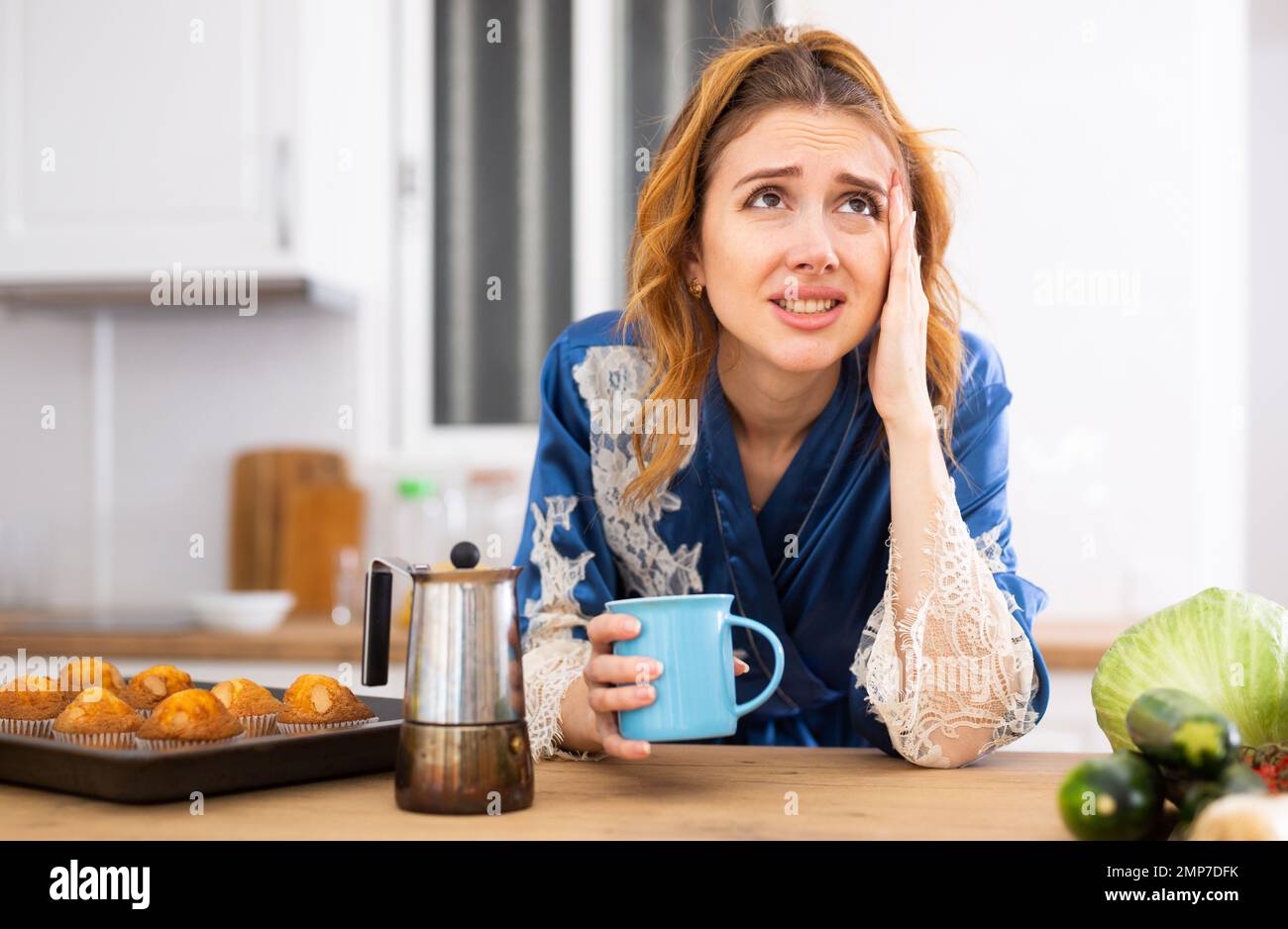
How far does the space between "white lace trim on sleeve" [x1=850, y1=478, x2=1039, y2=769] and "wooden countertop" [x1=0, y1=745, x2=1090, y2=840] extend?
0.05 m

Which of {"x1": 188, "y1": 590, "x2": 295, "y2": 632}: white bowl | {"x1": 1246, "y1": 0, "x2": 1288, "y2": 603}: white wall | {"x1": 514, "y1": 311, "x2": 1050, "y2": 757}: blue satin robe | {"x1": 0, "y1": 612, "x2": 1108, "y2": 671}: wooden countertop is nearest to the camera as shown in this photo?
{"x1": 514, "y1": 311, "x2": 1050, "y2": 757}: blue satin robe

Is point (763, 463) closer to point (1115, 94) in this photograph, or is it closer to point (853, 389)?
point (853, 389)

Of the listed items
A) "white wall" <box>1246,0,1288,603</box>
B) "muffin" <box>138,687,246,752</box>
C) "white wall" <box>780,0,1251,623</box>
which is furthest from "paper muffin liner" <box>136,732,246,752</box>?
"white wall" <box>1246,0,1288,603</box>

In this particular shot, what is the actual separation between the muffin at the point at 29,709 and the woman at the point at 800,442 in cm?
43

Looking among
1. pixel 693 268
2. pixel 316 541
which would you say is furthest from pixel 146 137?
pixel 693 268

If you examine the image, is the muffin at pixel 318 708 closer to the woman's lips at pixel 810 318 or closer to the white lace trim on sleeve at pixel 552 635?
the white lace trim on sleeve at pixel 552 635

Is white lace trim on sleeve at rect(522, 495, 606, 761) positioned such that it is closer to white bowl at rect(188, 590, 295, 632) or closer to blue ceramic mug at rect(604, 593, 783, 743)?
blue ceramic mug at rect(604, 593, 783, 743)

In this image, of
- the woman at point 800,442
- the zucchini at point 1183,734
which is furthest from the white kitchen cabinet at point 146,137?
the zucchini at point 1183,734

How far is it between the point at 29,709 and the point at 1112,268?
2.41 meters

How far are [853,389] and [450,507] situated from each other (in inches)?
64.5

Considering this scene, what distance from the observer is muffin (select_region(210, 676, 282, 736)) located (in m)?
1.06

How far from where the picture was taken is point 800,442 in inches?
59.9
